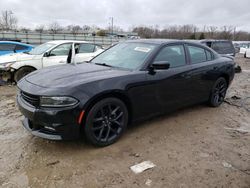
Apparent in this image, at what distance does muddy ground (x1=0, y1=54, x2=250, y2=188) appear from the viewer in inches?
101

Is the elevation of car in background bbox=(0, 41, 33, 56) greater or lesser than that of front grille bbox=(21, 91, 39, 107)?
greater

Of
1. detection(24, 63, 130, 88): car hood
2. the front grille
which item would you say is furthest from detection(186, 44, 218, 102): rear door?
the front grille

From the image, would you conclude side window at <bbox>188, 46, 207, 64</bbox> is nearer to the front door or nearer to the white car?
the front door

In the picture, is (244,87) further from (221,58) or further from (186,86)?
(186,86)

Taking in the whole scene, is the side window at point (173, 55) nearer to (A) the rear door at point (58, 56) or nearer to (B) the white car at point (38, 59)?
(B) the white car at point (38, 59)

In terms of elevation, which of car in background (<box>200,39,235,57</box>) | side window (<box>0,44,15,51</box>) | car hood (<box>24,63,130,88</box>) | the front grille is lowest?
the front grille

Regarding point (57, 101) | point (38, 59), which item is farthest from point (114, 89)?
point (38, 59)

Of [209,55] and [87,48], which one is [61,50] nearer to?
[87,48]

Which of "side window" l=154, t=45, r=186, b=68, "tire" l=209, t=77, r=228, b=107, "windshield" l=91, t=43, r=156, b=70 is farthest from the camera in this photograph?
"tire" l=209, t=77, r=228, b=107

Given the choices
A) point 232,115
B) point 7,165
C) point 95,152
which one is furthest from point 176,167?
point 232,115

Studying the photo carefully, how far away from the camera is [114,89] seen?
316 centimetres

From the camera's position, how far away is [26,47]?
9.20 m

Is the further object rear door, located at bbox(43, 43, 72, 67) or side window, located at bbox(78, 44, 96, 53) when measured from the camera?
side window, located at bbox(78, 44, 96, 53)

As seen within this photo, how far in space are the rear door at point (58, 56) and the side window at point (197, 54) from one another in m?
4.34
